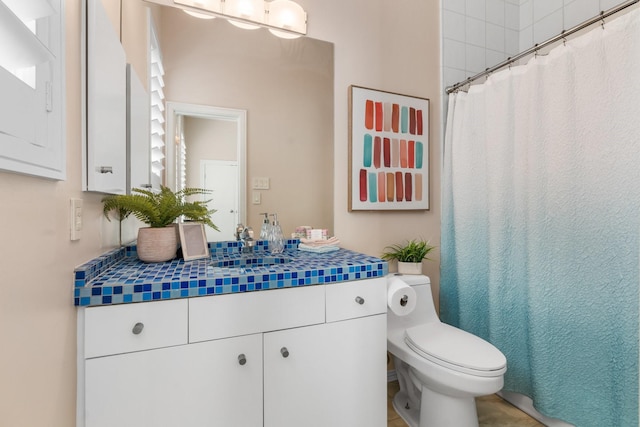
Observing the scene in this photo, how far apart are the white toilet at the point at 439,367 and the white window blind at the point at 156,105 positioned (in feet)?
4.54

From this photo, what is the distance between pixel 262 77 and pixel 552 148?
147 centimetres

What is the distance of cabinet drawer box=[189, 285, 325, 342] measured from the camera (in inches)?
40.0

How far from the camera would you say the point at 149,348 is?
96 centimetres

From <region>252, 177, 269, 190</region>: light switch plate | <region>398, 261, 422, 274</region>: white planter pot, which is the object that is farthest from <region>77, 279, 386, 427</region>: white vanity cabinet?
<region>252, 177, 269, 190</region>: light switch plate

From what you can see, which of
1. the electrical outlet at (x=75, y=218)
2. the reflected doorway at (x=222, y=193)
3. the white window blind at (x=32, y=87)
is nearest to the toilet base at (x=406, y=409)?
the reflected doorway at (x=222, y=193)

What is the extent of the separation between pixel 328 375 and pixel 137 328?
2.27 ft

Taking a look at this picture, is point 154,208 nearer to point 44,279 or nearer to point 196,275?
point 196,275

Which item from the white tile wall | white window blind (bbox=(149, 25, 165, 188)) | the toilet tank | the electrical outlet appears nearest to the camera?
the electrical outlet

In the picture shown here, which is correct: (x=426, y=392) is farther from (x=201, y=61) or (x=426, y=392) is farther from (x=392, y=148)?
(x=201, y=61)

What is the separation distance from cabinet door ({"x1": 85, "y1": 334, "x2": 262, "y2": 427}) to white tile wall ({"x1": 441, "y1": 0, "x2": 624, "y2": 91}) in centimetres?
208

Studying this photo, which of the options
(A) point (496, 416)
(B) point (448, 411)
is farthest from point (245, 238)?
(A) point (496, 416)

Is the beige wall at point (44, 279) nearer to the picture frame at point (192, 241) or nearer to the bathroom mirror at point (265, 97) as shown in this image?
the picture frame at point (192, 241)

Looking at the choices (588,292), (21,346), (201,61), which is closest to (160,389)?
(21,346)

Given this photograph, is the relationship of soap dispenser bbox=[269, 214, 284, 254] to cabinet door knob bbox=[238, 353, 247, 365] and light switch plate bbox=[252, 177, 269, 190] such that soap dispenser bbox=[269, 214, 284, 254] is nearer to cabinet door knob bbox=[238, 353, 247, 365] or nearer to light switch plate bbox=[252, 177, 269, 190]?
light switch plate bbox=[252, 177, 269, 190]
